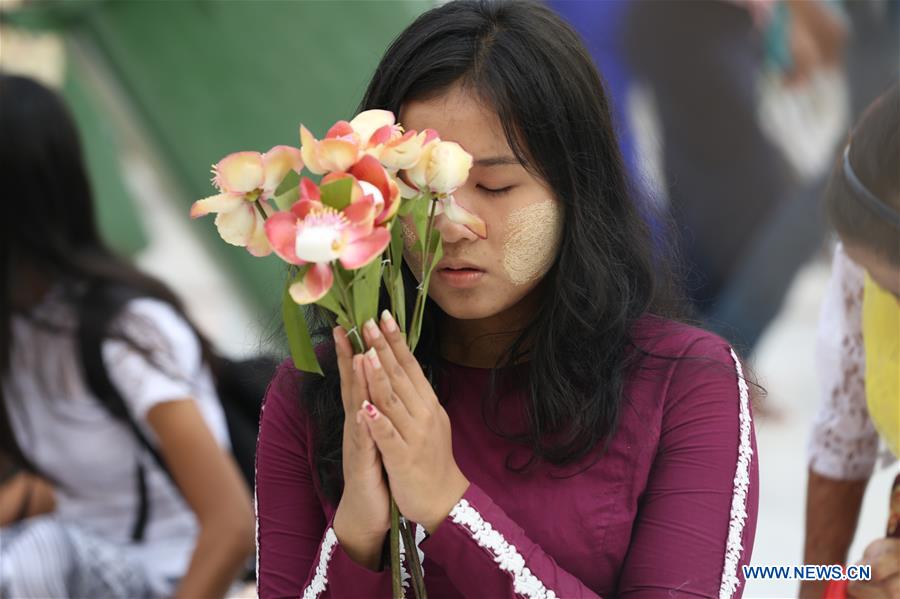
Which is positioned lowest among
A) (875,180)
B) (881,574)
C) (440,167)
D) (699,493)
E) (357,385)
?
(881,574)

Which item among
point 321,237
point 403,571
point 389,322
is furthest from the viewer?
point 403,571

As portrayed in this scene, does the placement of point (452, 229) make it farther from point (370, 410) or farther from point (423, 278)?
point (370, 410)

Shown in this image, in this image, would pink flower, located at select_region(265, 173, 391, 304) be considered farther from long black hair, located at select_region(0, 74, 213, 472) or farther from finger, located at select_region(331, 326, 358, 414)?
long black hair, located at select_region(0, 74, 213, 472)

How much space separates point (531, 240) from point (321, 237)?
1.20ft

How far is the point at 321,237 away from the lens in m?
1.20

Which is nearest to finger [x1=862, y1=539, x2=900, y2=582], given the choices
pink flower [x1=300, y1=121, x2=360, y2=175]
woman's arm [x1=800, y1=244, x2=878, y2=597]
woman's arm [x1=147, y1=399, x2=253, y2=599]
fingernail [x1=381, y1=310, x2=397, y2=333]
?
woman's arm [x1=800, y1=244, x2=878, y2=597]

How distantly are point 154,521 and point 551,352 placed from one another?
126cm

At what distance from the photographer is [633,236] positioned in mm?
1611

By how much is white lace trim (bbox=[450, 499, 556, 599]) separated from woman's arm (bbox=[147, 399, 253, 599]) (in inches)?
40.4

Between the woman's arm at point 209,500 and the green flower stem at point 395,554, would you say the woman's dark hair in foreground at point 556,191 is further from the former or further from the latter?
the woman's arm at point 209,500

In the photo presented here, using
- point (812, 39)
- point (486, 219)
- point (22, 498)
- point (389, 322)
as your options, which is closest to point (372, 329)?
point (389, 322)

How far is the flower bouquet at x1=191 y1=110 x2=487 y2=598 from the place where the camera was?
3.98 ft

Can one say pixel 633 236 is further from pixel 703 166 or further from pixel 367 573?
pixel 703 166

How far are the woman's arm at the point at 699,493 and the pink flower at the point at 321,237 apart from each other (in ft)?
1.64
